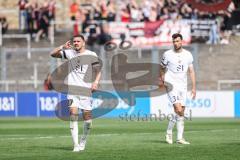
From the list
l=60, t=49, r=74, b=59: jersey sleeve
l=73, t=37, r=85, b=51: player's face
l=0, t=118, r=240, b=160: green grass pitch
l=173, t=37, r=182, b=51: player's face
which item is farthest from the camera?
l=173, t=37, r=182, b=51: player's face

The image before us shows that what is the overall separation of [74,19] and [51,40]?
Answer: 160 cm

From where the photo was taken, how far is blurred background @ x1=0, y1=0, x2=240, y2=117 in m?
36.4

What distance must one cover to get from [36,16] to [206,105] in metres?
10.8

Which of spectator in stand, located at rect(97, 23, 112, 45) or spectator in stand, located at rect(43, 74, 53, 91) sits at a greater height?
spectator in stand, located at rect(97, 23, 112, 45)

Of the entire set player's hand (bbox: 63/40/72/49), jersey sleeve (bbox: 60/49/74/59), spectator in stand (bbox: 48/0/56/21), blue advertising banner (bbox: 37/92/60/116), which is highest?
player's hand (bbox: 63/40/72/49)

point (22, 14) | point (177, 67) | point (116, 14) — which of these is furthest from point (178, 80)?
point (22, 14)

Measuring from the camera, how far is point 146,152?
16.2 m

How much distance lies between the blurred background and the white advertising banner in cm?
223

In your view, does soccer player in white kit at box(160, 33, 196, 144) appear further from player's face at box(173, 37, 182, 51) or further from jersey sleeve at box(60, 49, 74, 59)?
jersey sleeve at box(60, 49, 74, 59)

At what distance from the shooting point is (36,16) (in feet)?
132

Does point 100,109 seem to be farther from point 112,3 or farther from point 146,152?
point 146,152

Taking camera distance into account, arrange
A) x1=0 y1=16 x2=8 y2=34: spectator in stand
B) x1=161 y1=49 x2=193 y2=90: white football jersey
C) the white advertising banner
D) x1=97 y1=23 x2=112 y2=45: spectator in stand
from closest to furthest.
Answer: x1=161 y1=49 x2=193 y2=90: white football jersey → the white advertising banner → x1=97 y1=23 x2=112 y2=45: spectator in stand → x1=0 y1=16 x2=8 y2=34: spectator in stand

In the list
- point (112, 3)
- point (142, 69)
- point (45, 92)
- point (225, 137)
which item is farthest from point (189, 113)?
point (225, 137)

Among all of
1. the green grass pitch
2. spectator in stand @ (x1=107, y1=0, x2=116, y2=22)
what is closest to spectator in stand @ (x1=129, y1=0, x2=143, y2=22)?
spectator in stand @ (x1=107, y1=0, x2=116, y2=22)
